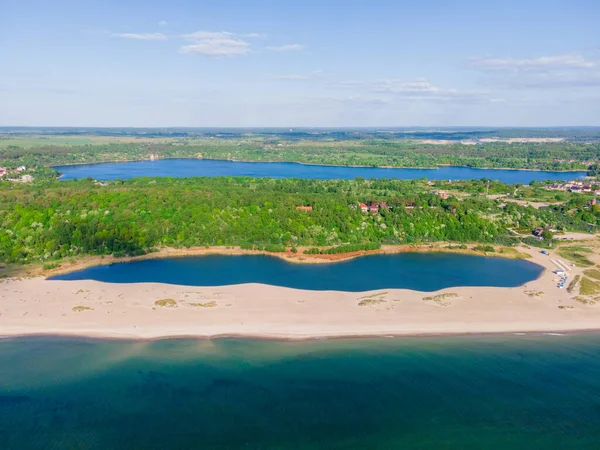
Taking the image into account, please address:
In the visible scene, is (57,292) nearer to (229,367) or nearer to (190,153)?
(229,367)

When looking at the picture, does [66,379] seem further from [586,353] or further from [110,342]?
[586,353]

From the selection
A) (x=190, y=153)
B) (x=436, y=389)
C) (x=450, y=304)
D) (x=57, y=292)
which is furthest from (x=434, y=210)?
(x=190, y=153)

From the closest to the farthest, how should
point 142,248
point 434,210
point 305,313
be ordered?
point 305,313 → point 142,248 → point 434,210

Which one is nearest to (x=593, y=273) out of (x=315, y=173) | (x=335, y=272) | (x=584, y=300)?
(x=584, y=300)

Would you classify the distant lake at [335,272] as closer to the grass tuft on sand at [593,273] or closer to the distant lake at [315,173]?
the grass tuft on sand at [593,273]

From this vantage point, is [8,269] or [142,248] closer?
[8,269]

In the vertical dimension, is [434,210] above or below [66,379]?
above

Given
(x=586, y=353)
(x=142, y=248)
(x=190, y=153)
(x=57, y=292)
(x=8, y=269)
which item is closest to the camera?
(x=586, y=353)

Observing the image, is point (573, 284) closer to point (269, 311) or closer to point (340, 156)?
point (269, 311)
